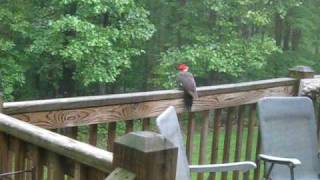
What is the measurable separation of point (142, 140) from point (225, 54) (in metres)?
12.1

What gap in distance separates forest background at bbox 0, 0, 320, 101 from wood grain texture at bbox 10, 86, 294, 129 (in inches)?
333

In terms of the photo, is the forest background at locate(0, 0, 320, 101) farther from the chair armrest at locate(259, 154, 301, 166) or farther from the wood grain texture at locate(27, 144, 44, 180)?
the wood grain texture at locate(27, 144, 44, 180)

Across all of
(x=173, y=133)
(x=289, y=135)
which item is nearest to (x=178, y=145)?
(x=173, y=133)

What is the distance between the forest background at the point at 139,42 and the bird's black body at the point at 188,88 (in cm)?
862

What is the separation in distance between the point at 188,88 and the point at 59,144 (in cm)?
121

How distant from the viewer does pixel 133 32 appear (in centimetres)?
1238

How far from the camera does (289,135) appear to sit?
309 cm

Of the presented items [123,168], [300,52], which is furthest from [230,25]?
[123,168]

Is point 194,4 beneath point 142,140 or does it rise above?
above

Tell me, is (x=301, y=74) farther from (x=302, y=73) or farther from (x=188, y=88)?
(x=188, y=88)

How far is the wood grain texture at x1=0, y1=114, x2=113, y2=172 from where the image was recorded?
1.62 m

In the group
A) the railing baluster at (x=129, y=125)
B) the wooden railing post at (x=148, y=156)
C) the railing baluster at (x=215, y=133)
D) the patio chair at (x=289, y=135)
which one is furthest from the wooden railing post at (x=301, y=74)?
the wooden railing post at (x=148, y=156)

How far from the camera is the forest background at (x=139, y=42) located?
1212 centimetres

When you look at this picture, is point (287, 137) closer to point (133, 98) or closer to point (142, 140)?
point (133, 98)
